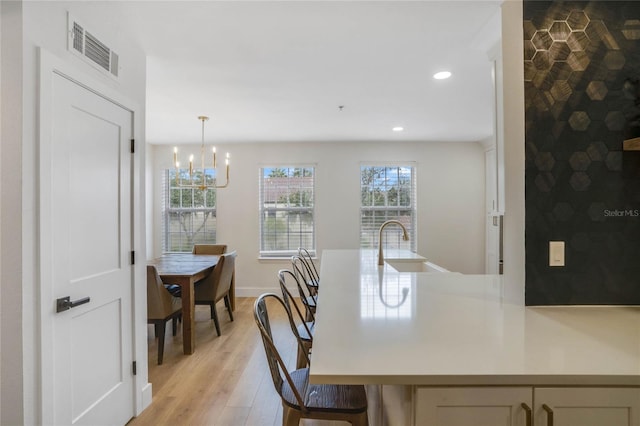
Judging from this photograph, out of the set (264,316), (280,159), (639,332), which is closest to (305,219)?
(280,159)

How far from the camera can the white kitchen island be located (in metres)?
0.87

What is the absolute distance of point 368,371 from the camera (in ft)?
2.85

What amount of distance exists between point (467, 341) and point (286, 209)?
464 centimetres

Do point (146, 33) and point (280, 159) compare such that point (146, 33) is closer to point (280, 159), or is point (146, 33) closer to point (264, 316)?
point (264, 316)

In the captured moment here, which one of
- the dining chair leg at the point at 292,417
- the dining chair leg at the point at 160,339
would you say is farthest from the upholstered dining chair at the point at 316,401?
the dining chair leg at the point at 160,339

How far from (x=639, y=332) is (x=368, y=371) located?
995 millimetres

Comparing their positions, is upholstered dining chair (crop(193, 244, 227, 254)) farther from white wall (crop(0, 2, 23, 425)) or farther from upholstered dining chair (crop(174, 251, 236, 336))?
white wall (crop(0, 2, 23, 425))

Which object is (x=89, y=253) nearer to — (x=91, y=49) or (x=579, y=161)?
(x=91, y=49)

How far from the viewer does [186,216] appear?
5617mm

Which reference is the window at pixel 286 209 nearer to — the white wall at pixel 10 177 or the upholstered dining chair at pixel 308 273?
the upholstered dining chair at pixel 308 273

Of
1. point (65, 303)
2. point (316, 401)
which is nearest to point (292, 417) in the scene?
point (316, 401)

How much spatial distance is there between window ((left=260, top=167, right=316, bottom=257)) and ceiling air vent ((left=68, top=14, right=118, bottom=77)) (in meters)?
3.59

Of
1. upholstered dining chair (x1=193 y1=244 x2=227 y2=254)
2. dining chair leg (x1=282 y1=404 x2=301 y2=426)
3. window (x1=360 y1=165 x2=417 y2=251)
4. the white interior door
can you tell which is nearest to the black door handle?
the white interior door

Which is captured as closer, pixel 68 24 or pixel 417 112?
pixel 68 24
